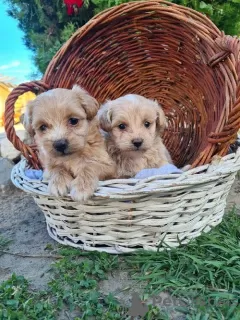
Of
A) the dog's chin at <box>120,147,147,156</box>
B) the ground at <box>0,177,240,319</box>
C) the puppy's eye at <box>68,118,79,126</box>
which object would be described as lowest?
the ground at <box>0,177,240,319</box>

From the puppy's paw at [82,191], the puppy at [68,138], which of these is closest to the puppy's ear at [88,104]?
the puppy at [68,138]

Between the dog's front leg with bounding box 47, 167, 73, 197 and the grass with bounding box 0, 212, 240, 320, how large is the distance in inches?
21.6

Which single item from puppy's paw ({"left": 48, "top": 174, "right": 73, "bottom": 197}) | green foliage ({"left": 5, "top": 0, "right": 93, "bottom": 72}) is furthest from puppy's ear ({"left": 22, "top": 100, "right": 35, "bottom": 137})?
green foliage ({"left": 5, "top": 0, "right": 93, "bottom": 72})

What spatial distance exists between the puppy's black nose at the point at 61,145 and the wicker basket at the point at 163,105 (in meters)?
0.26

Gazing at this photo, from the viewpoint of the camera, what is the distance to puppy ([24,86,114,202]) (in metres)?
2.76

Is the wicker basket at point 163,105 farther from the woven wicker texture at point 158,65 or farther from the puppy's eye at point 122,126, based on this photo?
the puppy's eye at point 122,126

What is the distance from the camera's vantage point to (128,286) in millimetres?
2672

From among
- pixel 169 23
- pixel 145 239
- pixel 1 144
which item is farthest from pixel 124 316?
pixel 1 144

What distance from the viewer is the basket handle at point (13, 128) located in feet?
9.84

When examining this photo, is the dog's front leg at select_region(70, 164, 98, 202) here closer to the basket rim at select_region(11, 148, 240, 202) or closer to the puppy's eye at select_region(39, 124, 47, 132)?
the basket rim at select_region(11, 148, 240, 202)

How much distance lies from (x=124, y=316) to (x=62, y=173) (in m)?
0.99

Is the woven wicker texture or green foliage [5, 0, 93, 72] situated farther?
green foliage [5, 0, 93, 72]

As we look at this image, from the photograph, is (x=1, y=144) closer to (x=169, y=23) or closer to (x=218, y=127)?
(x=169, y=23)

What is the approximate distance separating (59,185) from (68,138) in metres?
0.32
